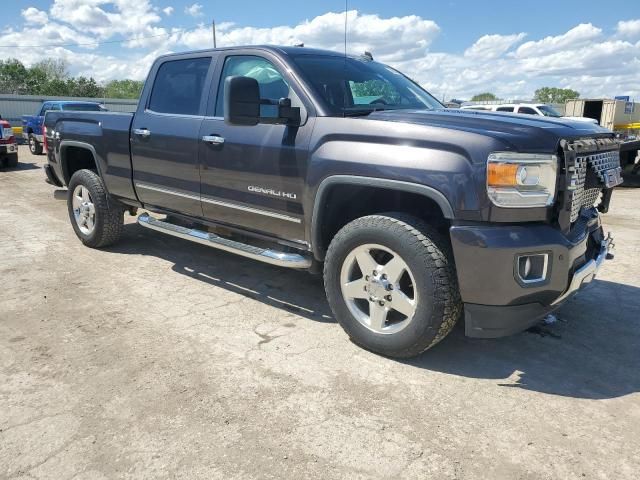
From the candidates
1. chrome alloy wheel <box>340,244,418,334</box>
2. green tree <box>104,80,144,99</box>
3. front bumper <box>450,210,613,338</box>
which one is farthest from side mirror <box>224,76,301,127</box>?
green tree <box>104,80,144,99</box>

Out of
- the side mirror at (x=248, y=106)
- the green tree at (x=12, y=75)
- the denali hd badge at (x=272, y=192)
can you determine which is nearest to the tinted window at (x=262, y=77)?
the side mirror at (x=248, y=106)

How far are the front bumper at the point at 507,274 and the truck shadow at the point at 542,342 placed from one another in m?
0.42

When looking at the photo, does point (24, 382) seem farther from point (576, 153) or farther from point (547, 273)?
point (576, 153)

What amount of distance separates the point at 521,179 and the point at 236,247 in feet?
7.29

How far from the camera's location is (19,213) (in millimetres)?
7984

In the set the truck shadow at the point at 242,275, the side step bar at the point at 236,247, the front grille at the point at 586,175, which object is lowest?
the truck shadow at the point at 242,275

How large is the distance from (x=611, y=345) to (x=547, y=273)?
3.89ft

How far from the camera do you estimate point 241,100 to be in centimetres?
333

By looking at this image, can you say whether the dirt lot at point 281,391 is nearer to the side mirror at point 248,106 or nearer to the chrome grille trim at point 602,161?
the chrome grille trim at point 602,161

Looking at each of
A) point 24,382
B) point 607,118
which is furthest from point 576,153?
point 607,118

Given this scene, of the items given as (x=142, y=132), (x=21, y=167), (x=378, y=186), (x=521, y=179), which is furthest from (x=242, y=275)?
(x=21, y=167)

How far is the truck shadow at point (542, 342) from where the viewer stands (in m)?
3.05

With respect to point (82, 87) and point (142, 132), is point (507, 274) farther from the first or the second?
point (82, 87)

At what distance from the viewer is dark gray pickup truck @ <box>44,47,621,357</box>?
2.76 meters
